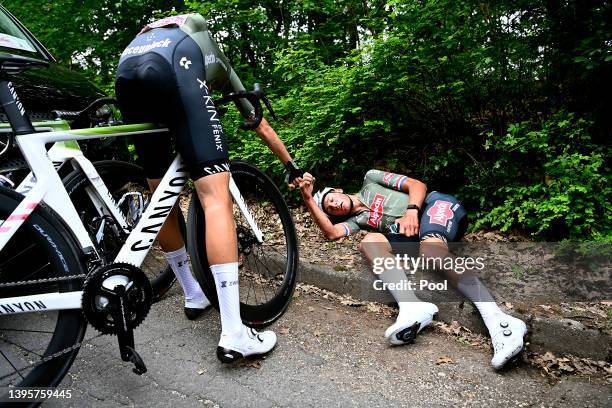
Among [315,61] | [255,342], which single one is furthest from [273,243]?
[315,61]

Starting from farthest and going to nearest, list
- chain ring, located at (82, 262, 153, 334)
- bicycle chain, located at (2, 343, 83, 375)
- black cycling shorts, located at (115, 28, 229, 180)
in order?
1. black cycling shorts, located at (115, 28, 229, 180)
2. chain ring, located at (82, 262, 153, 334)
3. bicycle chain, located at (2, 343, 83, 375)

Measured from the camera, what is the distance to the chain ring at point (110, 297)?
1.99 m

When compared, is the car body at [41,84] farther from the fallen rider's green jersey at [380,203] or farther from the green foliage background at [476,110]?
the fallen rider's green jersey at [380,203]

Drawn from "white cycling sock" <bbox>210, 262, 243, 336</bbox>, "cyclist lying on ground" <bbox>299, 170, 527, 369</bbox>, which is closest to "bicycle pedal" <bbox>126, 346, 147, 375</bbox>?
"white cycling sock" <bbox>210, 262, 243, 336</bbox>

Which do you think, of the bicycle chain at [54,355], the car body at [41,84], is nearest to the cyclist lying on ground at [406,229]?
the bicycle chain at [54,355]

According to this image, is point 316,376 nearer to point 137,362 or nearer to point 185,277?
point 137,362

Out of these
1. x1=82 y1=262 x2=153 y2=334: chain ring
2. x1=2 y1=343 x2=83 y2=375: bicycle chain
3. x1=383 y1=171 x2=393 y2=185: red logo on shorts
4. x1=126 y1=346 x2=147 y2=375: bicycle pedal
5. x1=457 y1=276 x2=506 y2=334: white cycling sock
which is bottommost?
x1=457 y1=276 x2=506 y2=334: white cycling sock

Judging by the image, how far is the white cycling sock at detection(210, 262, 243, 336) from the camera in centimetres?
230

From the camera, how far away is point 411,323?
2613mm

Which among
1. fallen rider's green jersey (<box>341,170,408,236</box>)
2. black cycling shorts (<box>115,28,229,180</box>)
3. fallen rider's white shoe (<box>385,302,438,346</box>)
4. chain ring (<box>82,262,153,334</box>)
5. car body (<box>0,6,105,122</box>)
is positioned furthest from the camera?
fallen rider's green jersey (<box>341,170,408,236</box>)

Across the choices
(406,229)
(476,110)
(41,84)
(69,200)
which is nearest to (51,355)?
(69,200)

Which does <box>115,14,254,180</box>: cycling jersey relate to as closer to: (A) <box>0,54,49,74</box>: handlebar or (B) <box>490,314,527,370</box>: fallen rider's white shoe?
(A) <box>0,54,49,74</box>: handlebar

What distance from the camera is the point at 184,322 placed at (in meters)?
2.95

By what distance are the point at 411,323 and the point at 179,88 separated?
6.00ft
